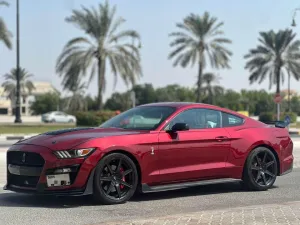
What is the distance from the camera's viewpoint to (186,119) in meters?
8.05

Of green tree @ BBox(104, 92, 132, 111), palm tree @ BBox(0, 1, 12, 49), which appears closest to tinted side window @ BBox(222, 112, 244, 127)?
palm tree @ BBox(0, 1, 12, 49)

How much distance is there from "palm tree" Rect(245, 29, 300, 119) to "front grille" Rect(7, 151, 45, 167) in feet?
152

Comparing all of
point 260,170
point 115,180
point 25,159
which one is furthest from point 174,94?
point 25,159

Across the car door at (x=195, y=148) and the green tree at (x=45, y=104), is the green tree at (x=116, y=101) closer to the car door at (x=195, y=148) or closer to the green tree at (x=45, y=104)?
the green tree at (x=45, y=104)

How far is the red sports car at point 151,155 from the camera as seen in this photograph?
6.88 m

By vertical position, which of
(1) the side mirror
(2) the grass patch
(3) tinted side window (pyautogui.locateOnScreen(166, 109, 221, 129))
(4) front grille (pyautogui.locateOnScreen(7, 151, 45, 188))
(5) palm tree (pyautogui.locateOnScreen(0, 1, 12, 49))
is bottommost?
(2) the grass patch

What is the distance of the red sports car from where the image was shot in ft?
22.6

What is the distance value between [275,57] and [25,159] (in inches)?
1862

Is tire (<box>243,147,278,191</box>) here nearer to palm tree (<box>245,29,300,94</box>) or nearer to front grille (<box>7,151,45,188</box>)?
front grille (<box>7,151,45,188</box>)

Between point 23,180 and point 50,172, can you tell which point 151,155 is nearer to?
point 50,172

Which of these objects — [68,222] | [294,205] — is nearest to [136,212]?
[68,222]

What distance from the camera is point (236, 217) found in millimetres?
6203

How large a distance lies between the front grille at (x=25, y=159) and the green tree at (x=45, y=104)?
101m

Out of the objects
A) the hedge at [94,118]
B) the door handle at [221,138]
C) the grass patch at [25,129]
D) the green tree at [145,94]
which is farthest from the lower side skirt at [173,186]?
the green tree at [145,94]
